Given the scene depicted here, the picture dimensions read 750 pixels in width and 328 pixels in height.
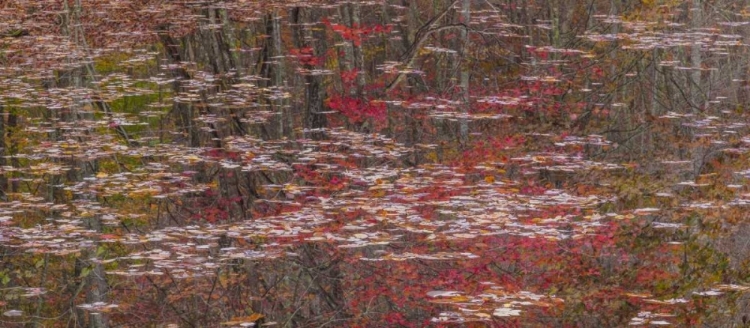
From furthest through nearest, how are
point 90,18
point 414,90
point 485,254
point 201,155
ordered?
1. point 414,90
2. point 90,18
3. point 201,155
4. point 485,254

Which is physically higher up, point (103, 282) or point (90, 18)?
point (90, 18)

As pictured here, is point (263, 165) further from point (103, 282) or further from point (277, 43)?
point (277, 43)

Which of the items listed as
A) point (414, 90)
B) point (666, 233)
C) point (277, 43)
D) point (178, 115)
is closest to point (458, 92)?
point (414, 90)

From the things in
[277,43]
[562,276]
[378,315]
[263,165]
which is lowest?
[378,315]

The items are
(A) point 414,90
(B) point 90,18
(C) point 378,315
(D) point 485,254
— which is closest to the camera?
(D) point 485,254

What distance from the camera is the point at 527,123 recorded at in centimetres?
1534

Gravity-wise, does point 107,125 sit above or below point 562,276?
above

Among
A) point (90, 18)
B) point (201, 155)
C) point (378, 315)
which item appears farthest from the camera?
point (90, 18)

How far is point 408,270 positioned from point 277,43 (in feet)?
18.7

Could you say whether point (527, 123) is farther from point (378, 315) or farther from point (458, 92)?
point (378, 315)

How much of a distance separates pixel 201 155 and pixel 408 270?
3445mm

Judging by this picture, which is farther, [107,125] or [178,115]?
[178,115]

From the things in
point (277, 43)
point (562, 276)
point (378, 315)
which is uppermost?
point (277, 43)

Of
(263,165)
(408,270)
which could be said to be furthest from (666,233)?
(263,165)
